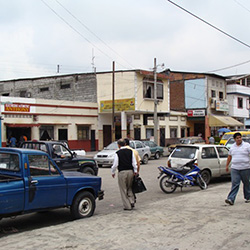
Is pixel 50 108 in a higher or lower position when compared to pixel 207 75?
lower

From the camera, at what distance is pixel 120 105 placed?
33.1 m

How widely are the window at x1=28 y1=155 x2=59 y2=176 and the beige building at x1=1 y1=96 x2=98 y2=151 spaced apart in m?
19.5

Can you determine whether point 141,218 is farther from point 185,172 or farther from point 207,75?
point 207,75

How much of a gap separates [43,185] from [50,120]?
23.0 metres

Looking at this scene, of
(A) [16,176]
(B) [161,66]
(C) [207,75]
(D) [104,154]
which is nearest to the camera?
(A) [16,176]

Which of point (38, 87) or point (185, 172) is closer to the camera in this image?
point (185, 172)

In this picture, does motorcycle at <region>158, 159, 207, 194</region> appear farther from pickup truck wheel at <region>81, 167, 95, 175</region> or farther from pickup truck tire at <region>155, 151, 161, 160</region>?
pickup truck tire at <region>155, 151, 161, 160</region>

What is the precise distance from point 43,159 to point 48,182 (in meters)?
0.49

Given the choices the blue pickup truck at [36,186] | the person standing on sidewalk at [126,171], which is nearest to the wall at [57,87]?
the person standing on sidewalk at [126,171]

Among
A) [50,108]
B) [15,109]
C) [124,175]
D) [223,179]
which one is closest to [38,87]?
[50,108]

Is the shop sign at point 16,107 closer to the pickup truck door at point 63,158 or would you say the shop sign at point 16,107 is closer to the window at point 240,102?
the pickup truck door at point 63,158

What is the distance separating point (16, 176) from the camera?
257 inches

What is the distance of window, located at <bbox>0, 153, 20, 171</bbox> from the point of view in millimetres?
6632

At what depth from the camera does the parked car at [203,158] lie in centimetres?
1255
